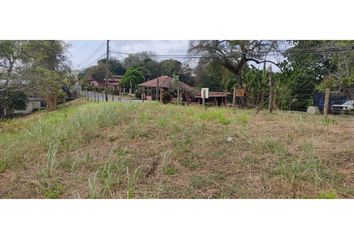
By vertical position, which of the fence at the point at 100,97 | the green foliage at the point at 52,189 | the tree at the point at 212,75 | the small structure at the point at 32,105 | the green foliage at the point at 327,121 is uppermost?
the tree at the point at 212,75

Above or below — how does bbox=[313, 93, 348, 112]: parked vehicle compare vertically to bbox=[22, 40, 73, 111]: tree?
below

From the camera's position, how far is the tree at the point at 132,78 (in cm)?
223

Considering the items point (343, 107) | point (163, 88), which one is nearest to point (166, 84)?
point (163, 88)

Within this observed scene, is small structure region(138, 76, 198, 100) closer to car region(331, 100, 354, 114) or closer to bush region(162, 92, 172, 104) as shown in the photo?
bush region(162, 92, 172, 104)

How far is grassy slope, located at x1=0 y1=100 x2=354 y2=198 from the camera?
1.85 meters

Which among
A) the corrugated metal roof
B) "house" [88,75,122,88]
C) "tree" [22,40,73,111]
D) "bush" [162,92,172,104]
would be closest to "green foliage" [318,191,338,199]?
the corrugated metal roof

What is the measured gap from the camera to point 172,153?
204 centimetres

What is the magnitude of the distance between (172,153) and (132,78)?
71cm

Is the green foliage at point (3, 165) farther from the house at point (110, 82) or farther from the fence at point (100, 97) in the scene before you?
the house at point (110, 82)

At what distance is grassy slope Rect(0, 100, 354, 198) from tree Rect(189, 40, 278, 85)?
1.32 ft

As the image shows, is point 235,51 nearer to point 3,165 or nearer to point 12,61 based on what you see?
point 12,61

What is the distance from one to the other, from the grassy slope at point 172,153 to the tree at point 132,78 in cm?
17

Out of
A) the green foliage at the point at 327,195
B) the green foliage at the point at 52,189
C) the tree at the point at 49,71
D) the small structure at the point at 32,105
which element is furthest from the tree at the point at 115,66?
the green foliage at the point at 327,195

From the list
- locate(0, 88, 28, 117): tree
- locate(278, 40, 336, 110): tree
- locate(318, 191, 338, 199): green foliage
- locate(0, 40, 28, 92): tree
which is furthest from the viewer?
locate(278, 40, 336, 110): tree
